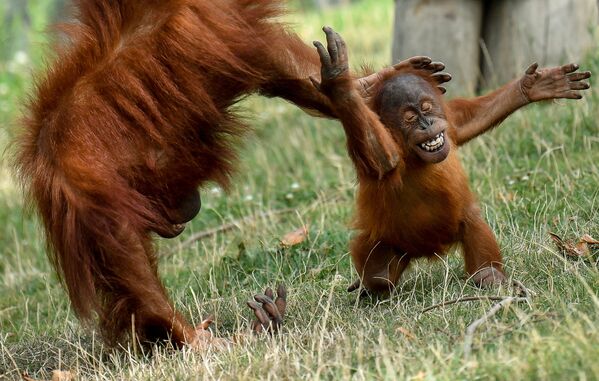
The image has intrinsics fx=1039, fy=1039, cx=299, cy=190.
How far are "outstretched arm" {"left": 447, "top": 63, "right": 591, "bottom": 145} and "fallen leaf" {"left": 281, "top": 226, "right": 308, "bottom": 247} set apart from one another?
126cm

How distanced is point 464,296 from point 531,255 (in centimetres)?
66

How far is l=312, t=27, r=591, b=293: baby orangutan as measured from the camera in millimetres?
4079

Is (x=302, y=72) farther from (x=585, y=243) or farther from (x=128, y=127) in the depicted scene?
(x=585, y=243)

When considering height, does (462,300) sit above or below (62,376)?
above

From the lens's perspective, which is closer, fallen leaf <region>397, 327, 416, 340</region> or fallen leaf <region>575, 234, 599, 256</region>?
fallen leaf <region>397, 327, 416, 340</region>

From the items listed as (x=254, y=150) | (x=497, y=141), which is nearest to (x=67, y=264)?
(x=497, y=141)

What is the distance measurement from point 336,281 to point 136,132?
1.24 m

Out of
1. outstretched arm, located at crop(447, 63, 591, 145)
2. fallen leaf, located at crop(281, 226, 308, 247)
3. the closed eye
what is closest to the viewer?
the closed eye

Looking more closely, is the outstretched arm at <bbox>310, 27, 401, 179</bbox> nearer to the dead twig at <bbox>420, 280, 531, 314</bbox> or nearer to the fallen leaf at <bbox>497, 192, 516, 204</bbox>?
the dead twig at <bbox>420, 280, 531, 314</bbox>

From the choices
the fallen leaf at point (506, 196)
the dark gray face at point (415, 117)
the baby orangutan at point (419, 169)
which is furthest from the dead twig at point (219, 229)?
the dark gray face at point (415, 117)

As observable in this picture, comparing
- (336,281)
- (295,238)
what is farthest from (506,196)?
(336,281)

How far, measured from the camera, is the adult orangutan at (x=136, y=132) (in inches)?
157

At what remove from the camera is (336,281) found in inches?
189

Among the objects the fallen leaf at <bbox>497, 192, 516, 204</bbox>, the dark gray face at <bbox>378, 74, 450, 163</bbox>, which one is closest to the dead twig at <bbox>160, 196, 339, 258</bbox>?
the fallen leaf at <bbox>497, 192, 516, 204</bbox>
